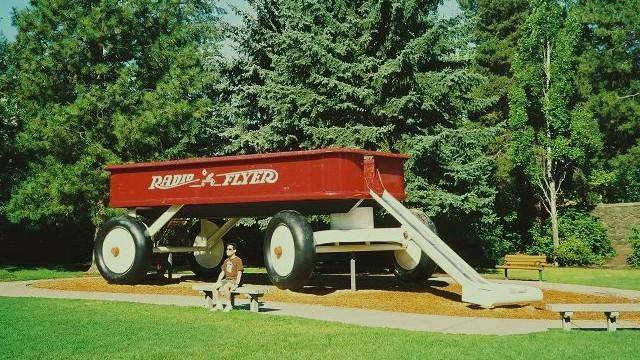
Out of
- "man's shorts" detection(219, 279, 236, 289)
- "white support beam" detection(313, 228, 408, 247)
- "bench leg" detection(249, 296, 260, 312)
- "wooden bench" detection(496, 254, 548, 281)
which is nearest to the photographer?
"bench leg" detection(249, 296, 260, 312)

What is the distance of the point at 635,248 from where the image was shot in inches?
1048

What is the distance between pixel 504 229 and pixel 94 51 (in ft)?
62.5

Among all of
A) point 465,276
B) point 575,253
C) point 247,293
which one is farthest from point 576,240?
point 247,293

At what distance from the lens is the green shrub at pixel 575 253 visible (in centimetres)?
2736

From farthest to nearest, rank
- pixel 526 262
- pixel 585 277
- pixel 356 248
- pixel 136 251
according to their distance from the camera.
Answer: pixel 585 277 → pixel 526 262 → pixel 136 251 → pixel 356 248

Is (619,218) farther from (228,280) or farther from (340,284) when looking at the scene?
(228,280)

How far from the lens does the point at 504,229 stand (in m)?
30.3

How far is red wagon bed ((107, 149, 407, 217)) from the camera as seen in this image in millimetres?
13594

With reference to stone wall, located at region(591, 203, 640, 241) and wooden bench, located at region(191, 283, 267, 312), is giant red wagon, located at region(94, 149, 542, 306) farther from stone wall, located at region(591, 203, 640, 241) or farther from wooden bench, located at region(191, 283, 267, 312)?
stone wall, located at region(591, 203, 640, 241)

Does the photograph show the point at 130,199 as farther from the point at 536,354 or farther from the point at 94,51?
the point at 536,354

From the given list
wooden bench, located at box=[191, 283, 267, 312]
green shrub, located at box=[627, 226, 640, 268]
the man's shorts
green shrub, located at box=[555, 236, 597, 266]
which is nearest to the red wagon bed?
the man's shorts

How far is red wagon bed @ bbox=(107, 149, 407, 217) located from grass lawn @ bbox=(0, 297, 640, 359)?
4040 mm

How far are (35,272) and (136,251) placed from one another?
10469mm

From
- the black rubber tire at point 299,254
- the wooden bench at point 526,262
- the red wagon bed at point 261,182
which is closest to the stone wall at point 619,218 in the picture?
the wooden bench at point 526,262
